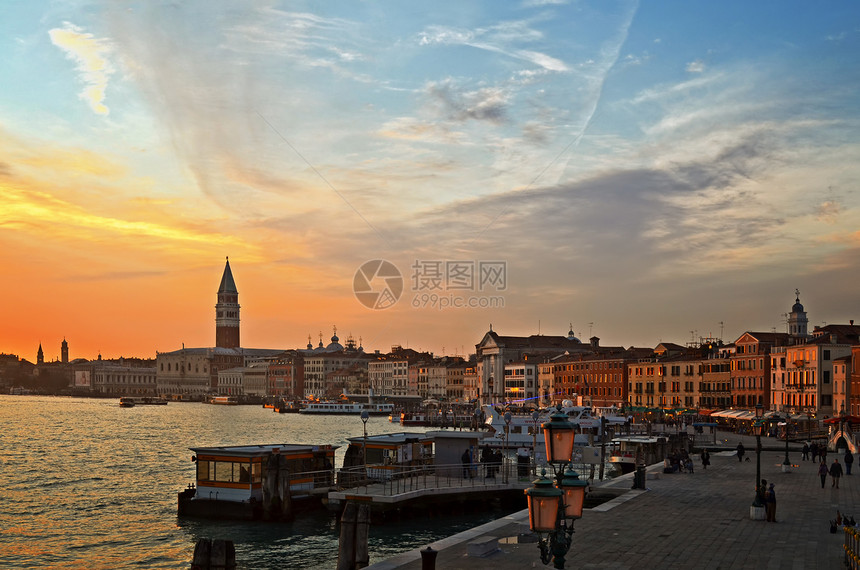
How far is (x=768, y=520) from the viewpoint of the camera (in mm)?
25328

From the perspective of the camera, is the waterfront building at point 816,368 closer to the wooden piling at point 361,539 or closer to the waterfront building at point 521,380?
the wooden piling at point 361,539

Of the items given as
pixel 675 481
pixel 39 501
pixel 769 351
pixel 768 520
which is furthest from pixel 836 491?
Answer: pixel 769 351

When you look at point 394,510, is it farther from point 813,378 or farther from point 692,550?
point 813,378

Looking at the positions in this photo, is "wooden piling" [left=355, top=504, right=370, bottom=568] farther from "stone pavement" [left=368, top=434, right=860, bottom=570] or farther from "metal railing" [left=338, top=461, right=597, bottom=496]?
"metal railing" [left=338, top=461, right=597, bottom=496]

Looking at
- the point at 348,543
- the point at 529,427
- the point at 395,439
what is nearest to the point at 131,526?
the point at 395,439

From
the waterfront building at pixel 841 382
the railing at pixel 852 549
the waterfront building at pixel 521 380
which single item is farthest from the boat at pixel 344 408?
the railing at pixel 852 549

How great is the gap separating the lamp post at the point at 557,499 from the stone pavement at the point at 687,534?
18.7 feet

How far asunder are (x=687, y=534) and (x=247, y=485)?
1640 centimetres

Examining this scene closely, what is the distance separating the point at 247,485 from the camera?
33000 mm

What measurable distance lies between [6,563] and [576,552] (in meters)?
18.5

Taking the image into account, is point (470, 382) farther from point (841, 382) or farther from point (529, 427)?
point (529, 427)

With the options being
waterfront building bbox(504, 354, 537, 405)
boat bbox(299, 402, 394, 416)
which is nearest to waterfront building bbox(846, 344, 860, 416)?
waterfront building bbox(504, 354, 537, 405)

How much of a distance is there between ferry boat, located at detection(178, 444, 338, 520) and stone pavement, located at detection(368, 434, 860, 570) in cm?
1010

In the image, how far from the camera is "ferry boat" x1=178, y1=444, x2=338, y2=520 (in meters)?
32.5
